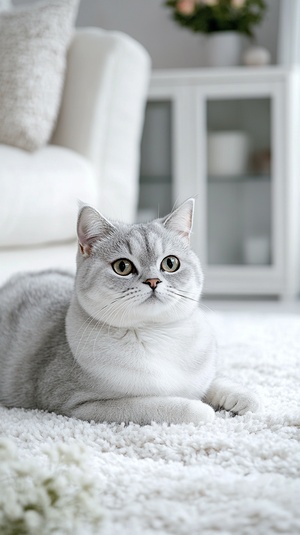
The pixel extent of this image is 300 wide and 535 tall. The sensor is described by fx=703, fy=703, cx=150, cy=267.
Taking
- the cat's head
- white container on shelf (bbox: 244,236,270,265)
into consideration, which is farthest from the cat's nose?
white container on shelf (bbox: 244,236,270,265)

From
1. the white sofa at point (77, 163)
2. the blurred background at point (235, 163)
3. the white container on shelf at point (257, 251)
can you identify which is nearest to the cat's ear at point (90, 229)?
the white sofa at point (77, 163)

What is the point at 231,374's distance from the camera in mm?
1511

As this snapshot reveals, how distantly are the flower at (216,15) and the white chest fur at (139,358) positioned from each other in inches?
102

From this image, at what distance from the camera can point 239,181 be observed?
3426 millimetres

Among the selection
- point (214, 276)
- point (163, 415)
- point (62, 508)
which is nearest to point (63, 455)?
point (62, 508)

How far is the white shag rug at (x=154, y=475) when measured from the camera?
0.73 meters

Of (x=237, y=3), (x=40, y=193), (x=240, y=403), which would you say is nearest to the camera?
(x=240, y=403)

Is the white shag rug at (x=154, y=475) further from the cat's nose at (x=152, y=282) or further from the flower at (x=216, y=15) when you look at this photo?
the flower at (x=216, y=15)

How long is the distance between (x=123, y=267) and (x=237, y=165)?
2.40m

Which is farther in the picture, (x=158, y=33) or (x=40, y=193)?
(x=158, y=33)

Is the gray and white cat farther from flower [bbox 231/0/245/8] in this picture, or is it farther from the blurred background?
flower [bbox 231/0/245/8]

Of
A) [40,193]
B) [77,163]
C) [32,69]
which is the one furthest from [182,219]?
[32,69]

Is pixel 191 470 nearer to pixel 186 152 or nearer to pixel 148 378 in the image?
pixel 148 378

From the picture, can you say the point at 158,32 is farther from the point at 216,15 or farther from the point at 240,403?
the point at 240,403
